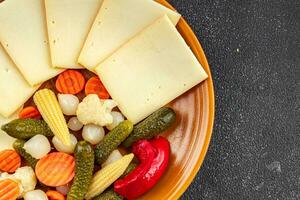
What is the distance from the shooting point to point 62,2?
55.8 inches

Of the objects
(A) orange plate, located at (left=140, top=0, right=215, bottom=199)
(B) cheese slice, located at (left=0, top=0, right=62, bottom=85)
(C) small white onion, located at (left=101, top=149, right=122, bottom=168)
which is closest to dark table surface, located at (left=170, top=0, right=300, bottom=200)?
(A) orange plate, located at (left=140, top=0, right=215, bottom=199)

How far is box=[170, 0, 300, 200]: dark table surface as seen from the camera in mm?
1614

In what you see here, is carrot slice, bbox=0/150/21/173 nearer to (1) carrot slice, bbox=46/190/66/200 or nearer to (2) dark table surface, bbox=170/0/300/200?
(1) carrot slice, bbox=46/190/66/200

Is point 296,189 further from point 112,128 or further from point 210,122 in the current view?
point 112,128

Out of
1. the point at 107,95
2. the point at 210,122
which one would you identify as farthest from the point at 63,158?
the point at 210,122

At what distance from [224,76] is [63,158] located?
1.71 ft

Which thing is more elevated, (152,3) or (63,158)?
(152,3)

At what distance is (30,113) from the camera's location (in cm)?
144

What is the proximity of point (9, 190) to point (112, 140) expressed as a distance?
276 mm

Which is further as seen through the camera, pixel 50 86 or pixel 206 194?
pixel 206 194

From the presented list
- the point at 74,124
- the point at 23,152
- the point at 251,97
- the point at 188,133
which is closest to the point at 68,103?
the point at 74,124

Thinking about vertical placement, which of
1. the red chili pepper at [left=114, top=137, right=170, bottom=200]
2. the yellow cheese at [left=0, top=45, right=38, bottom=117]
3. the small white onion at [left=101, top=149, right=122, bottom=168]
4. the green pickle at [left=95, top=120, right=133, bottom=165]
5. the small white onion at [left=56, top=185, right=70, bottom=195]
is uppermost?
the yellow cheese at [left=0, top=45, right=38, bottom=117]

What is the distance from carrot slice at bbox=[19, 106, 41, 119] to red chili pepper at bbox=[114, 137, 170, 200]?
260 millimetres

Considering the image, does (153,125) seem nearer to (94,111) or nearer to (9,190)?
(94,111)
